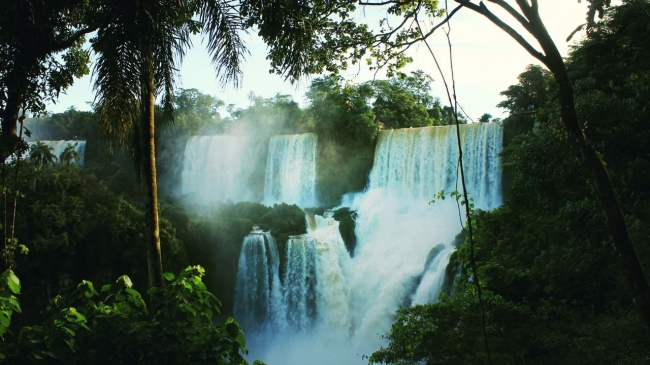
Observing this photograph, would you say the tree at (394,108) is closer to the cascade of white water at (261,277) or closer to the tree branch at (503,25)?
the cascade of white water at (261,277)

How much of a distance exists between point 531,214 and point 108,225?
51.1ft

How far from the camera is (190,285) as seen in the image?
3029 millimetres

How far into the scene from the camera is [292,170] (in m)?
29.8

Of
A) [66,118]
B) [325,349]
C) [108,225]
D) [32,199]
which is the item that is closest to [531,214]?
[325,349]

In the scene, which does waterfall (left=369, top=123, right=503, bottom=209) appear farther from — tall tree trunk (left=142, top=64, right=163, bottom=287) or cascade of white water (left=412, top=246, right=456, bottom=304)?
tall tree trunk (left=142, top=64, right=163, bottom=287)

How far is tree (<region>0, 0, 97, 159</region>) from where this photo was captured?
5273 mm

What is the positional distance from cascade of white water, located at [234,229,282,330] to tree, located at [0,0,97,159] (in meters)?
15.6

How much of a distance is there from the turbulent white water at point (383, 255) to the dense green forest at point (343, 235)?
145 cm

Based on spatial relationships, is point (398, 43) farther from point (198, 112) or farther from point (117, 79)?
point (198, 112)

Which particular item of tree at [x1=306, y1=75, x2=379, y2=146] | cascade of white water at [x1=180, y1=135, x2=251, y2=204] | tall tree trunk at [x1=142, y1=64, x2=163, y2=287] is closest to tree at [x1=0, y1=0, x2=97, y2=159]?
tall tree trunk at [x1=142, y1=64, x2=163, y2=287]

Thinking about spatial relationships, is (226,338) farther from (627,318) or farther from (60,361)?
(627,318)

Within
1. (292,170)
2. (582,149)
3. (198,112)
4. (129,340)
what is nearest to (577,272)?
(582,149)

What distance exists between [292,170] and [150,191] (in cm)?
2387

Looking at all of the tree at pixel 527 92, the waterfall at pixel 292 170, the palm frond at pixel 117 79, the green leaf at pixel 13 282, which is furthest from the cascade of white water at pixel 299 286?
the green leaf at pixel 13 282
